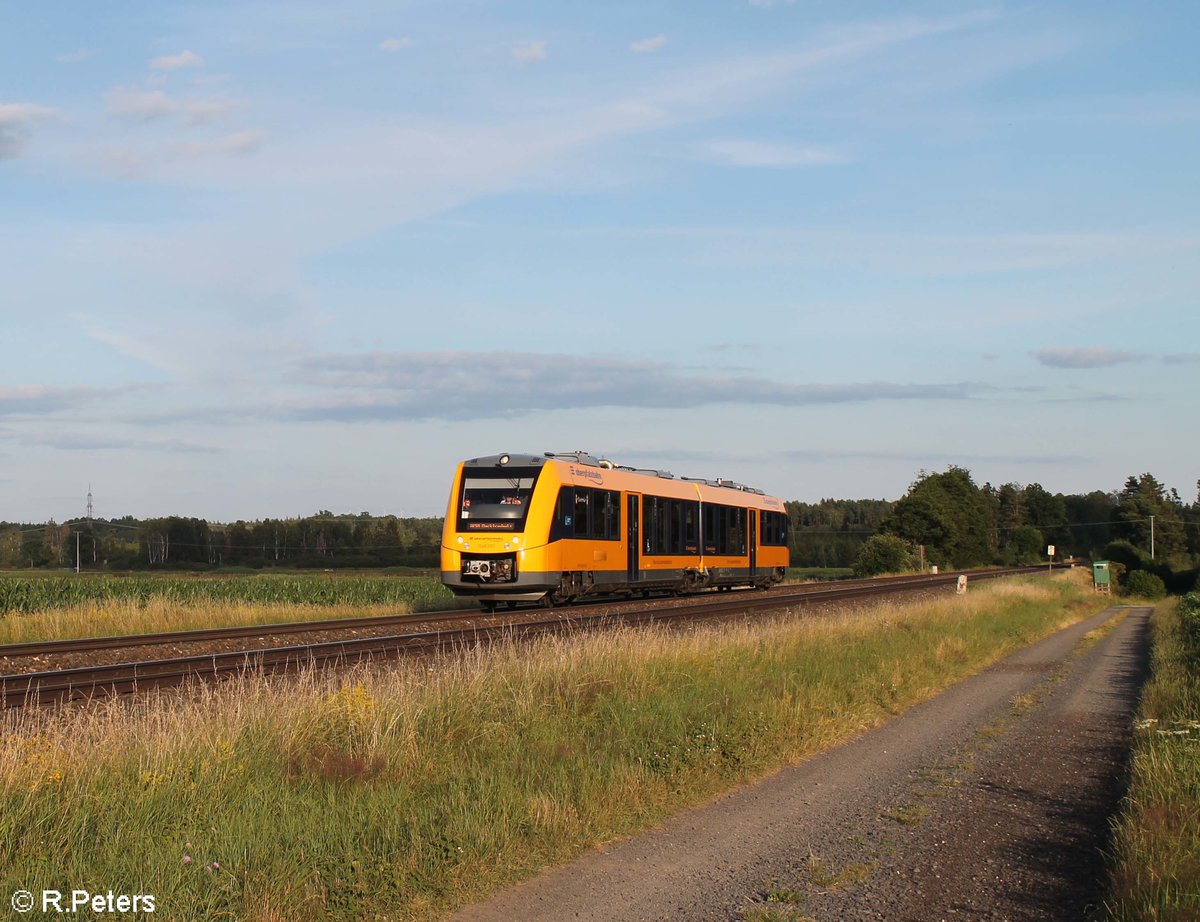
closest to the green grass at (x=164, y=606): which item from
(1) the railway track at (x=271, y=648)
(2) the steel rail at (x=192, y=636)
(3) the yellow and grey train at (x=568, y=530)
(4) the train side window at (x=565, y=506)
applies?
(2) the steel rail at (x=192, y=636)

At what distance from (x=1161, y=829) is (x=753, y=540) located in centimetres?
3429

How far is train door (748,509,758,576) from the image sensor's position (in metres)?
40.7

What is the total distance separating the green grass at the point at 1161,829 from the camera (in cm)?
A: 569

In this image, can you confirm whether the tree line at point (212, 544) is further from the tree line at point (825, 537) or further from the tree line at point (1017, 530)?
the tree line at point (1017, 530)

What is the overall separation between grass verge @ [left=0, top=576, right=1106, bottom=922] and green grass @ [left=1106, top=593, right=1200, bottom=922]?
9.62 feet

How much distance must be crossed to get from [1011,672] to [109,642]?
49.6ft

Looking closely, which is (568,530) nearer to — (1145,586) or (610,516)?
(610,516)

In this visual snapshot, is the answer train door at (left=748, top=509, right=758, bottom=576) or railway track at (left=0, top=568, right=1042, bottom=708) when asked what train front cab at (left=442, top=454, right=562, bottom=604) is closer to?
railway track at (left=0, top=568, right=1042, bottom=708)

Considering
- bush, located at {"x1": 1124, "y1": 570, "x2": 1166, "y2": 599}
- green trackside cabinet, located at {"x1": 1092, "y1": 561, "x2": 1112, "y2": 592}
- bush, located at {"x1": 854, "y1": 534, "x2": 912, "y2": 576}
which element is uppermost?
bush, located at {"x1": 854, "y1": 534, "x2": 912, "y2": 576}

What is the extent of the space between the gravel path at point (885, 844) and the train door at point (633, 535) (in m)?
18.2

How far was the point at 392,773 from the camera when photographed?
313 inches

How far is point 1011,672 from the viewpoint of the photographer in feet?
61.9

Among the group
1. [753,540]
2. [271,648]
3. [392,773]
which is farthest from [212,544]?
[392,773]

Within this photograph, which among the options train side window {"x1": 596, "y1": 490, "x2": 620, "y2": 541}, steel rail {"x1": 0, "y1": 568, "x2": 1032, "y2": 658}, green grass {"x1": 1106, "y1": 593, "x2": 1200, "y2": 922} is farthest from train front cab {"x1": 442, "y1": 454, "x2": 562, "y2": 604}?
green grass {"x1": 1106, "y1": 593, "x2": 1200, "y2": 922}
